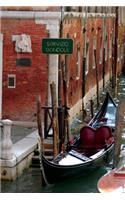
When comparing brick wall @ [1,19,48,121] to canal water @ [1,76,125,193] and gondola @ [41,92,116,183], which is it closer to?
gondola @ [41,92,116,183]

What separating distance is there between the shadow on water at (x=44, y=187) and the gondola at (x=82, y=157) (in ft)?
0.19

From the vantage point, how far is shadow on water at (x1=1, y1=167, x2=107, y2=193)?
3203mm

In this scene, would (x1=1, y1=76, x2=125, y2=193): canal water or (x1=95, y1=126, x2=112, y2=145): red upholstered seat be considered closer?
(x1=1, y1=76, x2=125, y2=193): canal water

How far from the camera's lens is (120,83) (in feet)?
34.6

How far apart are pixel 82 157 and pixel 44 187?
44cm

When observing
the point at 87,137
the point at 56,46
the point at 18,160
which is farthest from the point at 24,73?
the point at 56,46

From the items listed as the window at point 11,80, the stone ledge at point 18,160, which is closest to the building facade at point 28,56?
the window at point 11,80

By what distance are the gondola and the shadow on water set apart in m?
0.06

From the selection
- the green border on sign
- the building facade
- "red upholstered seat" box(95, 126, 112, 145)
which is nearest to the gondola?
"red upholstered seat" box(95, 126, 112, 145)

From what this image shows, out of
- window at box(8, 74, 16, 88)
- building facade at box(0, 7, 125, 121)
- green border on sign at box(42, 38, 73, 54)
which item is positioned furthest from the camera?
window at box(8, 74, 16, 88)

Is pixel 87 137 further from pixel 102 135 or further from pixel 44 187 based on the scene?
pixel 44 187

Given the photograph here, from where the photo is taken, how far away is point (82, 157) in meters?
3.60
